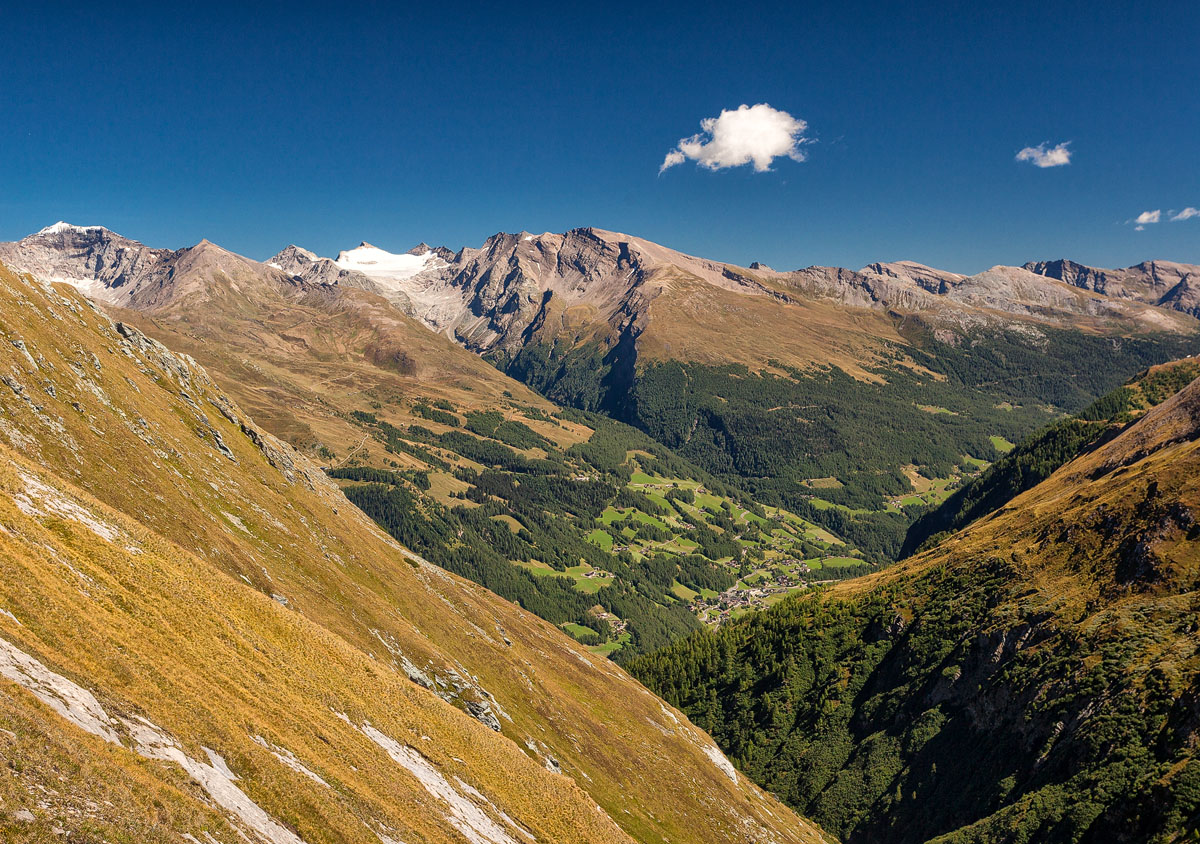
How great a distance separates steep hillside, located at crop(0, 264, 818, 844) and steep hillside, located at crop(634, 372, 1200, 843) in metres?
26.4

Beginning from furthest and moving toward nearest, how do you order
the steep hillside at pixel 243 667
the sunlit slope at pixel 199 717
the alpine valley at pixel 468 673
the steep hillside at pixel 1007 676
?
the steep hillside at pixel 1007 676
the alpine valley at pixel 468 673
the steep hillside at pixel 243 667
the sunlit slope at pixel 199 717

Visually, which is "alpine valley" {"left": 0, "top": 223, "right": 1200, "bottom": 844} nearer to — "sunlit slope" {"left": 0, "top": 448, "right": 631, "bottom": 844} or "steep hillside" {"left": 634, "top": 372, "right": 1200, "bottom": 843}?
"sunlit slope" {"left": 0, "top": 448, "right": 631, "bottom": 844}

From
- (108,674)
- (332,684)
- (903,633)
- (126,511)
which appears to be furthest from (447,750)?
(903,633)

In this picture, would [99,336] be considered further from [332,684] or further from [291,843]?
[291,843]

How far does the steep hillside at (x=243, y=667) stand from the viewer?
85.5 feet

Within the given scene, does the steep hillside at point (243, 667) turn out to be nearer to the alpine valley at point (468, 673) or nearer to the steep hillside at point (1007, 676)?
the alpine valley at point (468, 673)

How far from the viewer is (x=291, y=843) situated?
92.2 feet

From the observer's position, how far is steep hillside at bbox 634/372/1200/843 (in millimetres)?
79438

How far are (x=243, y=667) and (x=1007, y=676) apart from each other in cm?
12369

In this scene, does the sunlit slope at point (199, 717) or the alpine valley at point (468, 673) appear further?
the alpine valley at point (468, 673)

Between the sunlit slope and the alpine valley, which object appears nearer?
the sunlit slope

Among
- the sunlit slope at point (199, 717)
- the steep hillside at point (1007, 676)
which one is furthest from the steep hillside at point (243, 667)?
the steep hillside at point (1007, 676)

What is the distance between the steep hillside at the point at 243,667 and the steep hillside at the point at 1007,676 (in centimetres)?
2644

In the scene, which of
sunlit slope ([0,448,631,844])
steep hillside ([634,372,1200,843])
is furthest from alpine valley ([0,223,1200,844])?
steep hillside ([634,372,1200,843])
